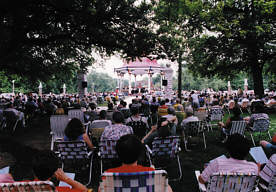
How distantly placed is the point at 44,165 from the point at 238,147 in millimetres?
2139

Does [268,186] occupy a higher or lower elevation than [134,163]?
lower

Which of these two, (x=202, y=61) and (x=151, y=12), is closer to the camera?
(x=151, y=12)

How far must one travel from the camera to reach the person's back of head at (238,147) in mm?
2434

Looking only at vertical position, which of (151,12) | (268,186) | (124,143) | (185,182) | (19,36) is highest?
(151,12)

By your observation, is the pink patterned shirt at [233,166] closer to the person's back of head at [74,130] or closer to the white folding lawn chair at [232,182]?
the white folding lawn chair at [232,182]

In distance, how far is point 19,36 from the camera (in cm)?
670

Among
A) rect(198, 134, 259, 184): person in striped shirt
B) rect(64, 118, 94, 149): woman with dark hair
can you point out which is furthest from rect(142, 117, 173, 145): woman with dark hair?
rect(198, 134, 259, 184): person in striped shirt

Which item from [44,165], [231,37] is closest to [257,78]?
[231,37]

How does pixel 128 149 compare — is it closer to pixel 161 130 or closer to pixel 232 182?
pixel 232 182

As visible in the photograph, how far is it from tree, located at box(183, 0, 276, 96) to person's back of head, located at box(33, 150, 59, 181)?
13.7 metres

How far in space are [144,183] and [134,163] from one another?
321 mm

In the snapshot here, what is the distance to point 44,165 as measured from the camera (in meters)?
1.99

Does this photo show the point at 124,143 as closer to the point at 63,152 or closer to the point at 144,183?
the point at 144,183

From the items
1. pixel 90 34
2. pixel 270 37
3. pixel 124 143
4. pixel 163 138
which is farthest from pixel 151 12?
pixel 270 37
